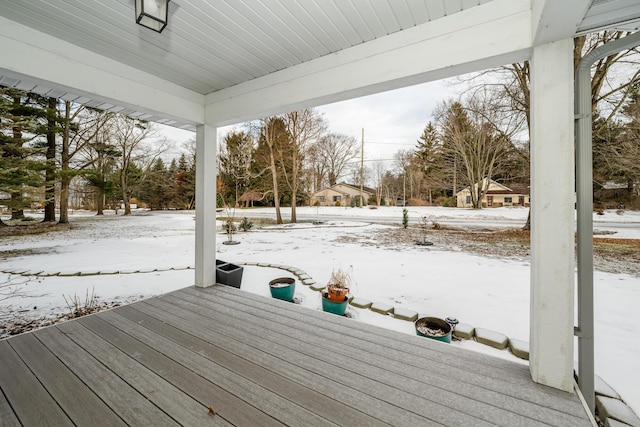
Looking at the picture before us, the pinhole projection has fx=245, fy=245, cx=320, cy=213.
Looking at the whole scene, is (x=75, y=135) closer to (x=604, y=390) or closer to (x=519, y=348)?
(x=519, y=348)

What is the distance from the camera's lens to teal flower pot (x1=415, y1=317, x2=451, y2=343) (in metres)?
2.15

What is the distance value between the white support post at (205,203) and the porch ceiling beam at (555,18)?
294 cm

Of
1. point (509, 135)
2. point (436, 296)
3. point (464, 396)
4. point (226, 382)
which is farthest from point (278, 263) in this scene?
point (509, 135)

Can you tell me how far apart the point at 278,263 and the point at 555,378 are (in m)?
4.23

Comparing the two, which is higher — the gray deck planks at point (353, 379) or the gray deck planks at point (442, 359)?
the gray deck planks at point (442, 359)

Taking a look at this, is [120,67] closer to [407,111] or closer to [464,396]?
[464,396]

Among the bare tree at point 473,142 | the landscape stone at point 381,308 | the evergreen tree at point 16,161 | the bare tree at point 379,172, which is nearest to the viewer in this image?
the landscape stone at point 381,308

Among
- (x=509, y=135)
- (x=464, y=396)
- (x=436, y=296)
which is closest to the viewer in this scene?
(x=464, y=396)

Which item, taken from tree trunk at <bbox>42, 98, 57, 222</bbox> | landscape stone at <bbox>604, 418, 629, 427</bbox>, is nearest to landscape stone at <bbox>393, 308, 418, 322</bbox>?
landscape stone at <bbox>604, 418, 629, 427</bbox>

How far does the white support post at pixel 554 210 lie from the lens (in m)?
1.32

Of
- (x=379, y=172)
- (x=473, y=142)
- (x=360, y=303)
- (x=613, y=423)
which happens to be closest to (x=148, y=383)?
(x=360, y=303)

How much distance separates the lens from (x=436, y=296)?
135 inches

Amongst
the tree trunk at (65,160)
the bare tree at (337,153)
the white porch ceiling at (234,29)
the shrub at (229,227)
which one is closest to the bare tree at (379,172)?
the bare tree at (337,153)

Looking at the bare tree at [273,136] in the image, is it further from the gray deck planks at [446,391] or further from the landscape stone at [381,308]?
the gray deck planks at [446,391]
